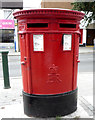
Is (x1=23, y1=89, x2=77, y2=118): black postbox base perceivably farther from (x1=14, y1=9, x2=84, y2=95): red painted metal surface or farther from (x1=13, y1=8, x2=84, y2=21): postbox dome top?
(x1=13, y1=8, x2=84, y2=21): postbox dome top

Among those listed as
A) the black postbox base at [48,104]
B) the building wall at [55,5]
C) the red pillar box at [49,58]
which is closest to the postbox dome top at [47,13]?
the red pillar box at [49,58]

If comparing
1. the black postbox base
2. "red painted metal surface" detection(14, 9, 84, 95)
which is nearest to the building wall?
"red painted metal surface" detection(14, 9, 84, 95)

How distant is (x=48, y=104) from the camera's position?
98.0 inches

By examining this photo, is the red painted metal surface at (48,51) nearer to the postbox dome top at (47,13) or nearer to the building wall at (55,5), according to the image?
the postbox dome top at (47,13)

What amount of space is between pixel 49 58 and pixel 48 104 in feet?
2.84

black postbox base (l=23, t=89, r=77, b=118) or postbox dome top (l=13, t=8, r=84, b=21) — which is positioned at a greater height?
postbox dome top (l=13, t=8, r=84, b=21)

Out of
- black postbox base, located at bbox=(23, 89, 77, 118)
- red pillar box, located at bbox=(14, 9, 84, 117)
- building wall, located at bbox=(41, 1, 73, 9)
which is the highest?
building wall, located at bbox=(41, 1, 73, 9)

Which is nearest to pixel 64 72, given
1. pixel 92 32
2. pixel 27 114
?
pixel 27 114

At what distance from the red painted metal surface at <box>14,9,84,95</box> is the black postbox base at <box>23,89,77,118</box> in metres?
0.09

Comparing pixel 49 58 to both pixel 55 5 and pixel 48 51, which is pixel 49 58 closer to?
pixel 48 51

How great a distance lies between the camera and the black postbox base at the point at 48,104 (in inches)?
97.7

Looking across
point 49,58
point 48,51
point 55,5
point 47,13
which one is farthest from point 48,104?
point 55,5

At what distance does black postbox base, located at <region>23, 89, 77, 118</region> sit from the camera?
2.48 metres

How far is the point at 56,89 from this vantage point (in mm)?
2477
